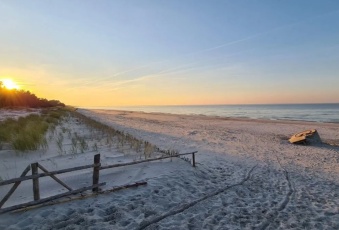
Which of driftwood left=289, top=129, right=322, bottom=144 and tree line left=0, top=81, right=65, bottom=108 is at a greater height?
tree line left=0, top=81, right=65, bottom=108

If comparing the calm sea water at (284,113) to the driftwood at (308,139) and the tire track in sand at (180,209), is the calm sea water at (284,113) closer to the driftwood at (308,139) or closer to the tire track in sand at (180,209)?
the driftwood at (308,139)

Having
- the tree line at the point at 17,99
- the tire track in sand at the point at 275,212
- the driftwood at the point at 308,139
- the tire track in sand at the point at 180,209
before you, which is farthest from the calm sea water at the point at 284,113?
the tree line at the point at 17,99

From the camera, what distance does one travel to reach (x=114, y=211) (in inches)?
255

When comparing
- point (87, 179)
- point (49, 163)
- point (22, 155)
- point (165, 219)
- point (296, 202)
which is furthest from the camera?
point (22, 155)

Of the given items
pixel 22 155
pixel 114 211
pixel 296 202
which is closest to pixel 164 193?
pixel 114 211

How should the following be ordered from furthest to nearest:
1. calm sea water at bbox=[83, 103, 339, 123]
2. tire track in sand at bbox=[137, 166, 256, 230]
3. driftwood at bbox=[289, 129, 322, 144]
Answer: calm sea water at bbox=[83, 103, 339, 123]
driftwood at bbox=[289, 129, 322, 144]
tire track in sand at bbox=[137, 166, 256, 230]

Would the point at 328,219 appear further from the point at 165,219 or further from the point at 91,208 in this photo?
the point at 91,208

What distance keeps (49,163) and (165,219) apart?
597 cm

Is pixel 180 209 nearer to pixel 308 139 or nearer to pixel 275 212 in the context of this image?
pixel 275 212

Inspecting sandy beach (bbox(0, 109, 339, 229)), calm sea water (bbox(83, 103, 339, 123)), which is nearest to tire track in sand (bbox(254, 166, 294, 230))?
sandy beach (bbox(0, 109, 339, 229))

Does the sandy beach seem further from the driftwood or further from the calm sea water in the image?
the calm sea water

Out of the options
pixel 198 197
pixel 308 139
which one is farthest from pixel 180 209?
pixel 308 139

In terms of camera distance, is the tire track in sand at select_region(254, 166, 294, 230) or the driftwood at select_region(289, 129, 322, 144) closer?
the tire track in sand at select_region(254, 166, 294, 230)

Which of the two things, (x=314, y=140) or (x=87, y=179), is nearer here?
(x=87, y=179)
